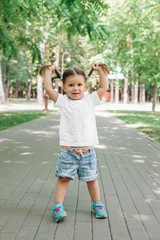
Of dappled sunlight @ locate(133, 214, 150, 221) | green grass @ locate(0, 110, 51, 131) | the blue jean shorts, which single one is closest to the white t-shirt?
the blue jean shorts

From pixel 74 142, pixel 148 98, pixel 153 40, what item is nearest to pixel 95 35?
pixel 74 142

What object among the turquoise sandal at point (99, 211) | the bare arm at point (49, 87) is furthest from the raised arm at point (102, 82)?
the turquoise sandal at point (99, 211)

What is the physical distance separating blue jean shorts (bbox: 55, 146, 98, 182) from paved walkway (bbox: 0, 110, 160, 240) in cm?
48

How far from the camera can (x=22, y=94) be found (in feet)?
276

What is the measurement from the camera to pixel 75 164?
328 cm

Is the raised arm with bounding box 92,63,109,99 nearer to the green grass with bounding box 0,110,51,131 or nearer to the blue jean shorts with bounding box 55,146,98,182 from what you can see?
the blue jean shorts with bounding box 55,146,98,182

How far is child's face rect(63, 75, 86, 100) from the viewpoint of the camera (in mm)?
3217

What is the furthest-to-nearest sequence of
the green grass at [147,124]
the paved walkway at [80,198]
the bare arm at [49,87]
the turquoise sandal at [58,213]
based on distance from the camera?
1. the green grass at [147,124]
2. the bare arm at [49,87]
3. the turquoise sandal at [58,213]
4. the paved walkway at [80,198]

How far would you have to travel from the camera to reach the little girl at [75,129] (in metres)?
3.20

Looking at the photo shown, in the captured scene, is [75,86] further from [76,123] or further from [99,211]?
[99,211]

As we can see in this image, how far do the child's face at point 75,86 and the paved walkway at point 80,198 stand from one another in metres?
1.34

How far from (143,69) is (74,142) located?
15683 millimetres

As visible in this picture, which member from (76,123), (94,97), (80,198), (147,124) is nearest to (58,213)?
(80,198)

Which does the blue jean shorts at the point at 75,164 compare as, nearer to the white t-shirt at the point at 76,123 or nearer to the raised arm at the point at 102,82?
the white t-shirt at the point at 76,123
